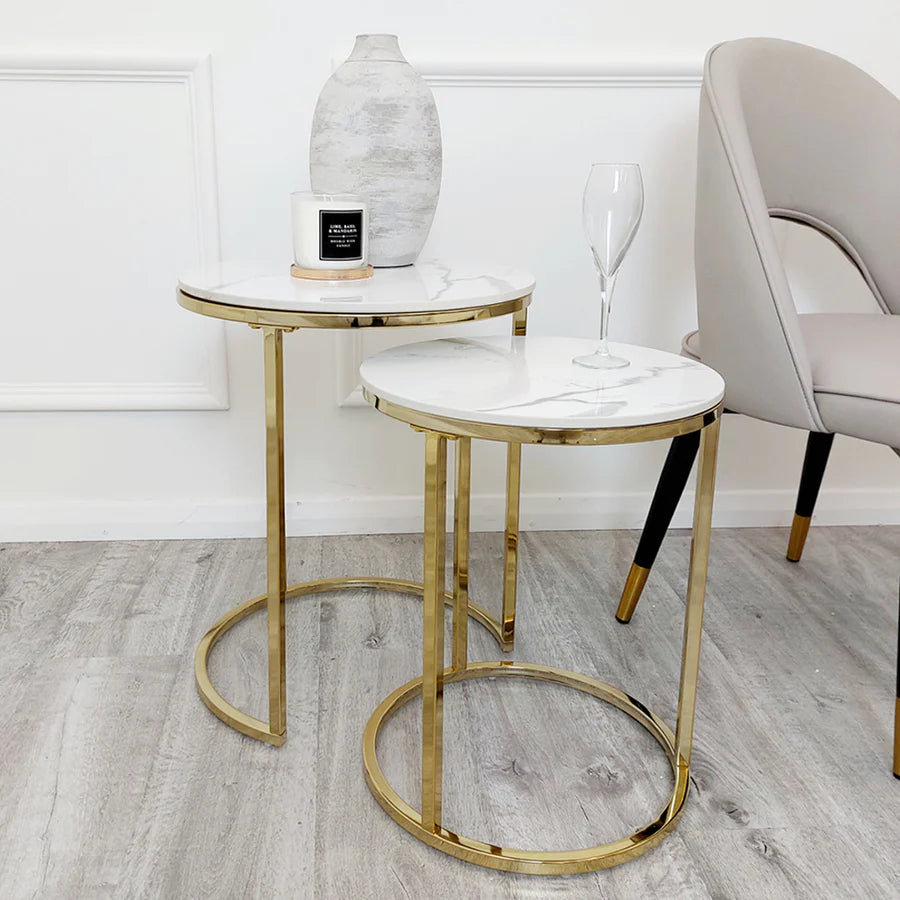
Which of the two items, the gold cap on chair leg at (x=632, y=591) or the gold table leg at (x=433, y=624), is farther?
the gold cap on chair leg at (x=632, y=591)

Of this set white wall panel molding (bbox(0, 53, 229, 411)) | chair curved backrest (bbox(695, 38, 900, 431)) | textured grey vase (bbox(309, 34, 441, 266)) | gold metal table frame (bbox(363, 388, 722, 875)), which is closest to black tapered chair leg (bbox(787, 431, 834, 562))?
chair curved backrest (bbox(695, 38, 900, 431))

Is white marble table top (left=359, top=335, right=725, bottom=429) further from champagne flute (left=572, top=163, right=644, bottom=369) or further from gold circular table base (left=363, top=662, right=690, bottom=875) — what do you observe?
gold circular table base (left=363, top=662, right=690, bottom=875)

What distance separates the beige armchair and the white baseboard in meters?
0.26

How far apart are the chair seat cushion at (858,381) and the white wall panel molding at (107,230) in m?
1.01

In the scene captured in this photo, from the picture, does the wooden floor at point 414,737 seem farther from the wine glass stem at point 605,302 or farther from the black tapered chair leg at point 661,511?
the wine glass stem at point 605,302

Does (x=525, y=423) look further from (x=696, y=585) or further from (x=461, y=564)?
(x=461, y=564)

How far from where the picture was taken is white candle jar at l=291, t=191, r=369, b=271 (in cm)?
115

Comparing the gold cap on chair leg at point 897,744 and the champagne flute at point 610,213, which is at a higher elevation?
the champagne flute at point 610,213

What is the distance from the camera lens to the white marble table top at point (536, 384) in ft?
2.91

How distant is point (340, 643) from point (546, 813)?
0.46m

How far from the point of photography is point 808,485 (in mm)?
1707

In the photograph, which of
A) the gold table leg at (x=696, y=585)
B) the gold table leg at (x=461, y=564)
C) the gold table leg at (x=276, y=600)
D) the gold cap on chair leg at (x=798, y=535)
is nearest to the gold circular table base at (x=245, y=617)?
the gold table leg at (x=276, y=600)

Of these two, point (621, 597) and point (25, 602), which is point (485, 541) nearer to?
point (621, 597)

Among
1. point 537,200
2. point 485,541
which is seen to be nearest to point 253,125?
point 537,200
